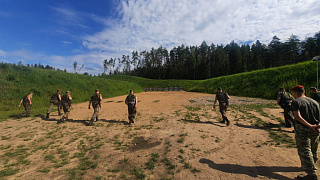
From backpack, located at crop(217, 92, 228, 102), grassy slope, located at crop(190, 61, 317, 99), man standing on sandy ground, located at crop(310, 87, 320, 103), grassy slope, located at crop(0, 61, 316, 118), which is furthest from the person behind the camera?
grassy slope, located at crop(190, 61, 317, 99)

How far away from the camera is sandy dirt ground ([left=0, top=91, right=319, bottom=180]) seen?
12.6 feet

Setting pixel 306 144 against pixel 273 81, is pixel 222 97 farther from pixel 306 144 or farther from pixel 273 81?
pixel 273 81

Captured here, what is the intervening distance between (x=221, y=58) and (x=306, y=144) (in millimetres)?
67893

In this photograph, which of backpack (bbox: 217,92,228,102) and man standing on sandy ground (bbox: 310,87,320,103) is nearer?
man standing on sandy ground (bbox: 310,87,320,103)

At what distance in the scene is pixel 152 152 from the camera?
198 inches

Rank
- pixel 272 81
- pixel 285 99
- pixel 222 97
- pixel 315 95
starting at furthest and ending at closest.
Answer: pixel 272 81, pixel 222 97, pixel 285 99, pixel 315 95

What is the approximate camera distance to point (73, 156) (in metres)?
4.94

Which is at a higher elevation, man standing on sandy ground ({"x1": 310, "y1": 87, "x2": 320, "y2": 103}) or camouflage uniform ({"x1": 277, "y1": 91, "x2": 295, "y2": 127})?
man standing on sandy ground ({"x1": 310, "y1": 87, "x2": 320, "y2": 103})

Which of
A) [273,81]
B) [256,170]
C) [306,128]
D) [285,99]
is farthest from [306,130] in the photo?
[273,81]

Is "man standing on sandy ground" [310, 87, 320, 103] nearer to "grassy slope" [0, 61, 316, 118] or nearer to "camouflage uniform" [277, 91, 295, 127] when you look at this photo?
"camouflage uniform" [277, 91, 295, 127]

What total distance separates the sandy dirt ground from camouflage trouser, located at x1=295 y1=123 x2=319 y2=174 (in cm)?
44

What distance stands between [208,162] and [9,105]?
19808mm

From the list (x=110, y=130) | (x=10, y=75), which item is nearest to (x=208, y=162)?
(x=110, y=130)

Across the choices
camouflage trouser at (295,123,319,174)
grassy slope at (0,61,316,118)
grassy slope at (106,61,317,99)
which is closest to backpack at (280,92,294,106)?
camouflage trouser at (295,123,319,174)
